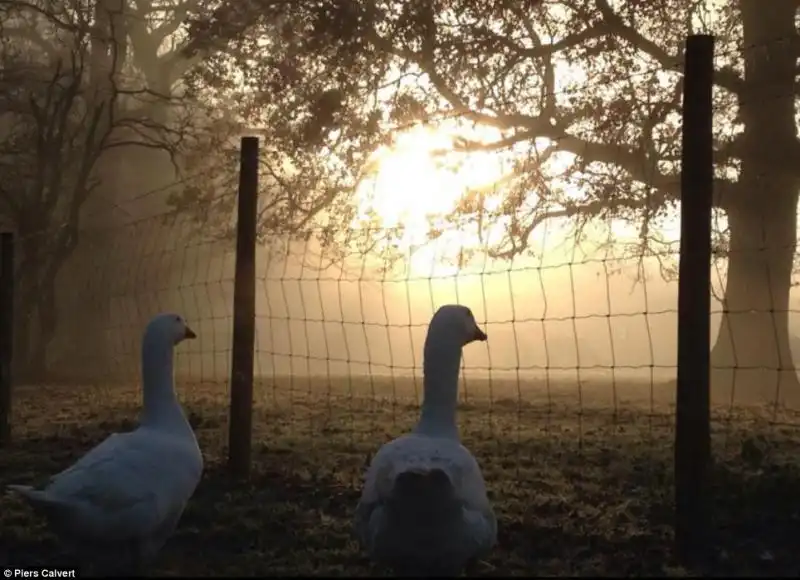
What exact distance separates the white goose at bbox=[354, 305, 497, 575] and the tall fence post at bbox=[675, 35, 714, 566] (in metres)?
0.86

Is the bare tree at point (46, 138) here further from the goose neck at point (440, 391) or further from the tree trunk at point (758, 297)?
the goose neck at point (440, 391)

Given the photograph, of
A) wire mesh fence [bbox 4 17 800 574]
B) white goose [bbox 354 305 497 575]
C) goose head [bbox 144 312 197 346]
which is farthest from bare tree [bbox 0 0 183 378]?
white goose [bbox 354 305 497 575]

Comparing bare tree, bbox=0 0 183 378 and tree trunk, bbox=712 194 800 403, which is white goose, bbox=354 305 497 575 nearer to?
tree trunk, bbox=712 194 800 403

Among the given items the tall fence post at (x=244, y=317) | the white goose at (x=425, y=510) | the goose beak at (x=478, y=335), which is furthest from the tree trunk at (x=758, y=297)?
the white goose at (x=425, y=510)

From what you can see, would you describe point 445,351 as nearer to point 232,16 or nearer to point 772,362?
point 772,362

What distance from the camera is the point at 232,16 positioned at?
1460 centimetres

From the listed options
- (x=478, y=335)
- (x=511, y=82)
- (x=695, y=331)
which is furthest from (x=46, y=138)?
(x=695, y=331)

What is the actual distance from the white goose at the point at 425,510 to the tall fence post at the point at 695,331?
860 millimetres

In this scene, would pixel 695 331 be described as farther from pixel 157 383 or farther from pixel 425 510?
pixel 157 383

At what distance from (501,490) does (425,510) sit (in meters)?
2.35

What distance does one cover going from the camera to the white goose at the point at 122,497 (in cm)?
351

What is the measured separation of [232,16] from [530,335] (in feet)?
48.9

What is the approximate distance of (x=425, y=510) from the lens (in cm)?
314

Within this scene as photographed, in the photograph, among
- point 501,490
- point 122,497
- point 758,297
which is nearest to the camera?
point 122,497
